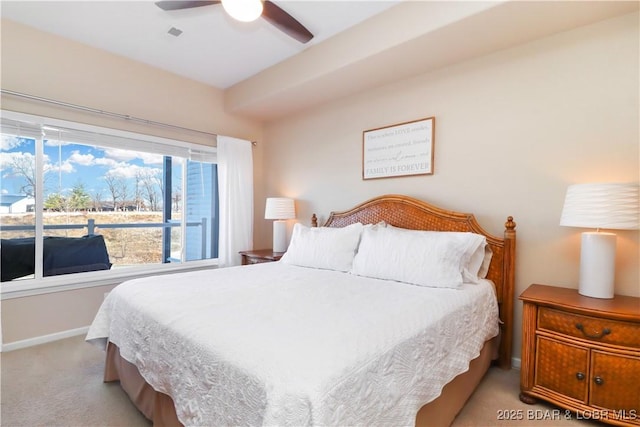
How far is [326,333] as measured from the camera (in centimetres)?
125

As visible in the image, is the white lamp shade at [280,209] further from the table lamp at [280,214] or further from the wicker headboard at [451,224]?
the wicker headboard at [451,224]

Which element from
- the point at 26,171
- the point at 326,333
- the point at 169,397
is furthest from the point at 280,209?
the point at 326,333

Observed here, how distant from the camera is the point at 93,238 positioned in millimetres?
3262

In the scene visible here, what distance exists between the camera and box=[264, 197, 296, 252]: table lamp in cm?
374

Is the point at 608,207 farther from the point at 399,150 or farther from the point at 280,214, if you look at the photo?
the point at 280,214

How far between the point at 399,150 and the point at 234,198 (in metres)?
2.14

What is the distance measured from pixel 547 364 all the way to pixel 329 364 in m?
1.59

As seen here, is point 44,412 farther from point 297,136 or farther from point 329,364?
point 297,136

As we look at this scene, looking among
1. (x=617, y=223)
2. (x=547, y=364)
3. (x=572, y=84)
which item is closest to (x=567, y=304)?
(x=547, y=364)

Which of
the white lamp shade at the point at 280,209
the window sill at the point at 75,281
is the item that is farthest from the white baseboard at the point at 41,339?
the white lamp shade at the point at 280,209

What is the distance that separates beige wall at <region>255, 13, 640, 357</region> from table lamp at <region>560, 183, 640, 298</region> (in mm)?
268

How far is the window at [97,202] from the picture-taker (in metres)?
2.74

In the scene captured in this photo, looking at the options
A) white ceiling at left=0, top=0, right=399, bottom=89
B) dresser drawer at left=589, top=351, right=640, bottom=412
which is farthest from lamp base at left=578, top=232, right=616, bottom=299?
white ceiling at left=0, top=0, right=399, bottom=89

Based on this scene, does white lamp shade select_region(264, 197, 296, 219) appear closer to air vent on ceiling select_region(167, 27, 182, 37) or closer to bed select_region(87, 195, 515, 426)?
bed select_region(87, 195, 515, 426)
